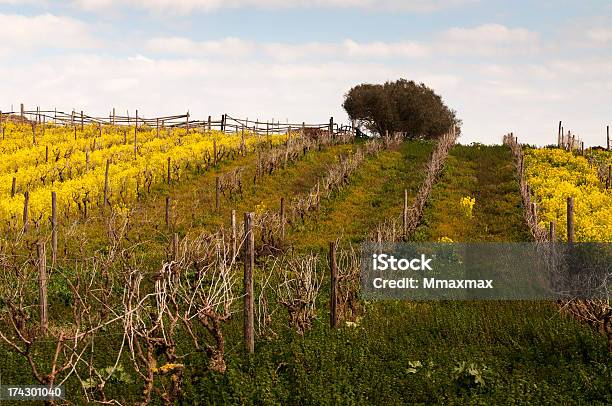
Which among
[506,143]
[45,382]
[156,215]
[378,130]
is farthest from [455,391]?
[378,130]

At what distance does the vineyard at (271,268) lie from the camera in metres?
11.1

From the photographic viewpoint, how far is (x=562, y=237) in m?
22.2

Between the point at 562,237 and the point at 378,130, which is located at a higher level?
the point at 378,130

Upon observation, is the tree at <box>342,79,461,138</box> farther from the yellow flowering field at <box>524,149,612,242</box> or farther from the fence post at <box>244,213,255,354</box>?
the fence post at <box>244,213,255,354</box>

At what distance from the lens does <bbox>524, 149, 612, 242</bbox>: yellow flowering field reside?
23.6m

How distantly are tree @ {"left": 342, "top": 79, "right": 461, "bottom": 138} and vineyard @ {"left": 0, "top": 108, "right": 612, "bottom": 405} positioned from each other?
340cm

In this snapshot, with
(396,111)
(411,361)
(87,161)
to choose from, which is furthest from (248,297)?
(396,111)

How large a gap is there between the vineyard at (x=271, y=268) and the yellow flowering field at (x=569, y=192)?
0.53 feet

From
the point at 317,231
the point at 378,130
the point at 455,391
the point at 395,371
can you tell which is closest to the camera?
the point at 455,391

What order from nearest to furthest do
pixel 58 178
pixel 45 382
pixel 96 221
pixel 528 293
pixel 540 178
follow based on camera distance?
pixel 45 382 < pixel 528 293 < pixel 96 221 < pixel 540 178 < pixel 58 178

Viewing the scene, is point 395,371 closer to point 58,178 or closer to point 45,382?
point 45,382

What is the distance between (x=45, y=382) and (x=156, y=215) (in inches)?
800

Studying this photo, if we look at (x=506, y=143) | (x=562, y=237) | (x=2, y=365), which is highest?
(x=506, y=143)

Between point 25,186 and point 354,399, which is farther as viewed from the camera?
point 25,186
